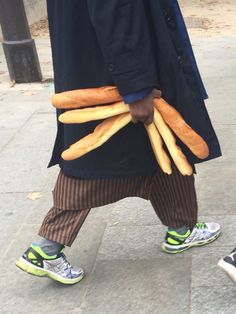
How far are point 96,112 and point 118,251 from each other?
3.18 ft

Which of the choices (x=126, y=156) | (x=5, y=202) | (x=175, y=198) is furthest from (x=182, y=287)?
(x=5, y=202)

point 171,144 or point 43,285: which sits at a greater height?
point 171,144

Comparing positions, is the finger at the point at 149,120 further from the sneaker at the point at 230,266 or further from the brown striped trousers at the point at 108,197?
the sneaker at the point at 230,266

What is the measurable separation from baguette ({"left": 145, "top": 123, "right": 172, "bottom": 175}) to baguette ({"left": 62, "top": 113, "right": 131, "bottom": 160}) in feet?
0.35

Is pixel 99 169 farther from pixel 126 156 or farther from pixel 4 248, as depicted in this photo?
pixel 4 248

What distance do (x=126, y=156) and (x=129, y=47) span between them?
509mm

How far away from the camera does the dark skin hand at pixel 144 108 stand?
87.5 inches

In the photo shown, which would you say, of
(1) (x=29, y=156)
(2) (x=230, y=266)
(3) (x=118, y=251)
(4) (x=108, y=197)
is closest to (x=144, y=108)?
(4) (x=108, y=197)

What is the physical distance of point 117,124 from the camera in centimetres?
230

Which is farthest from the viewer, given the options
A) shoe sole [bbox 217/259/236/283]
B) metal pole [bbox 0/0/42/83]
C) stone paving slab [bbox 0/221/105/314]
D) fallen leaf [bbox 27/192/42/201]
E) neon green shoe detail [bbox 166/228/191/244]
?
metal pole [bbox 0/0/42/83]

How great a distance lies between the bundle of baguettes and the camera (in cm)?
228

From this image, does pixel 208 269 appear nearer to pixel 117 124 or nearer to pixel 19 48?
pixel 117 124

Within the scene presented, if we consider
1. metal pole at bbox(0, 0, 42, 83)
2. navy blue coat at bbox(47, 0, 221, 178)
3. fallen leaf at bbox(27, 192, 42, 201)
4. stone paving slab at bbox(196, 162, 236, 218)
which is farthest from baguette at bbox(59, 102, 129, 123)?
metal pole at bbox(0, 0, 42, 83)

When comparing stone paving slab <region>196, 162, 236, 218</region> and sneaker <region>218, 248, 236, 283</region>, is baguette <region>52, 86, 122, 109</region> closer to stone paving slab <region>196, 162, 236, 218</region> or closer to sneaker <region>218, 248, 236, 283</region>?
sneaker <region>218, 248, 236, 283</region>
